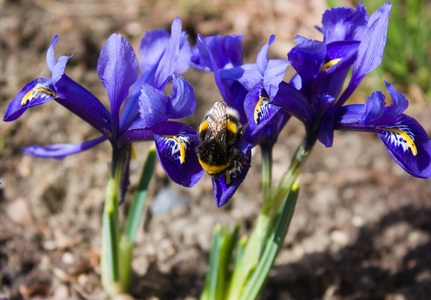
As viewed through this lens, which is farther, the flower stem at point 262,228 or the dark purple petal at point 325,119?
the flower stem at point 262,228

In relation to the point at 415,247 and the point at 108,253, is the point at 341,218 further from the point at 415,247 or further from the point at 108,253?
the point at 108,253

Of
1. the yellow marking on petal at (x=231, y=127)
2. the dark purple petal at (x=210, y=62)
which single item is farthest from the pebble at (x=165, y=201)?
the yellow marking on petal at (x=231, y=127)

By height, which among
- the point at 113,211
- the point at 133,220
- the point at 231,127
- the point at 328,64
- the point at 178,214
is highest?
the point at 328,64

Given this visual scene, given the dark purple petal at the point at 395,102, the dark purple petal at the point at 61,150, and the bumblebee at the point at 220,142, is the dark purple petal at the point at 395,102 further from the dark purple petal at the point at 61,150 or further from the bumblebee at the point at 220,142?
the dark purple petal at the point at 61,150

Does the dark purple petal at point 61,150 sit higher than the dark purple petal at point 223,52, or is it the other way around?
the dark purple petal at point 223,52

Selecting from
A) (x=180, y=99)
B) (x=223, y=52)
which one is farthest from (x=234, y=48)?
(x=180, y=99)

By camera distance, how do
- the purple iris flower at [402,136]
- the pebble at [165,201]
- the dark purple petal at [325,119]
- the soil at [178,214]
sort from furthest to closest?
the pebble at [165,201], the soil at [178,214], the dark purple petal at [325,119], the purple iris flower at [402,136]

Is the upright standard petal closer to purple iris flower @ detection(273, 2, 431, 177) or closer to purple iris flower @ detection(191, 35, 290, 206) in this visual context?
purple iris flower @ detection(191, 35, 290, 206)

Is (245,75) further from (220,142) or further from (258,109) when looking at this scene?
(220,142)
